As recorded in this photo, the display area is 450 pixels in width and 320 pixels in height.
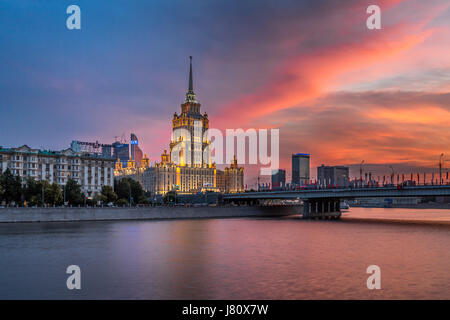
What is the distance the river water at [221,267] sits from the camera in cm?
3098

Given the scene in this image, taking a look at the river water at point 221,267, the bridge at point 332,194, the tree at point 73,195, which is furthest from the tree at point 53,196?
the bridge at point 332,194

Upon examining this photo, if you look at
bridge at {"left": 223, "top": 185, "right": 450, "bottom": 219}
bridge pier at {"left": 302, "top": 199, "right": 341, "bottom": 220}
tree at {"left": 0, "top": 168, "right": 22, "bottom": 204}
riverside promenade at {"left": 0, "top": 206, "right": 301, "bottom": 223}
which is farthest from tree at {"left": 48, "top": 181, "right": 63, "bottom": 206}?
bridge pier at {"left": 302, "top": 199, "right": 341, "bottom": 220}

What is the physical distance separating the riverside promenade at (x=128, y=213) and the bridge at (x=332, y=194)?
8.40 m

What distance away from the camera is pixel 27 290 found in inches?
1218

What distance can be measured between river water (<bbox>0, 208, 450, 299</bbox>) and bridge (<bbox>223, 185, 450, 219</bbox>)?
28.2m

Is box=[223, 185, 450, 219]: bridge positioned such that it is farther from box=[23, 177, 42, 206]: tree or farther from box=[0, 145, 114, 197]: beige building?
box=[23, 177, 42, 206]: tree

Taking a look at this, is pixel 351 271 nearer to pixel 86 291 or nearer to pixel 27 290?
pixel 86 291

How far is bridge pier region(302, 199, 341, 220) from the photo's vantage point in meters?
130

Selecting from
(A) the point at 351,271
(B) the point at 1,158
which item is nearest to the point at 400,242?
(A) the point at 351,271

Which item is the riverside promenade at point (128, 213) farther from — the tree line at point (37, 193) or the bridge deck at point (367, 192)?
the tree line at point (37, 193)

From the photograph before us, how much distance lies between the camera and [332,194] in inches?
4520
